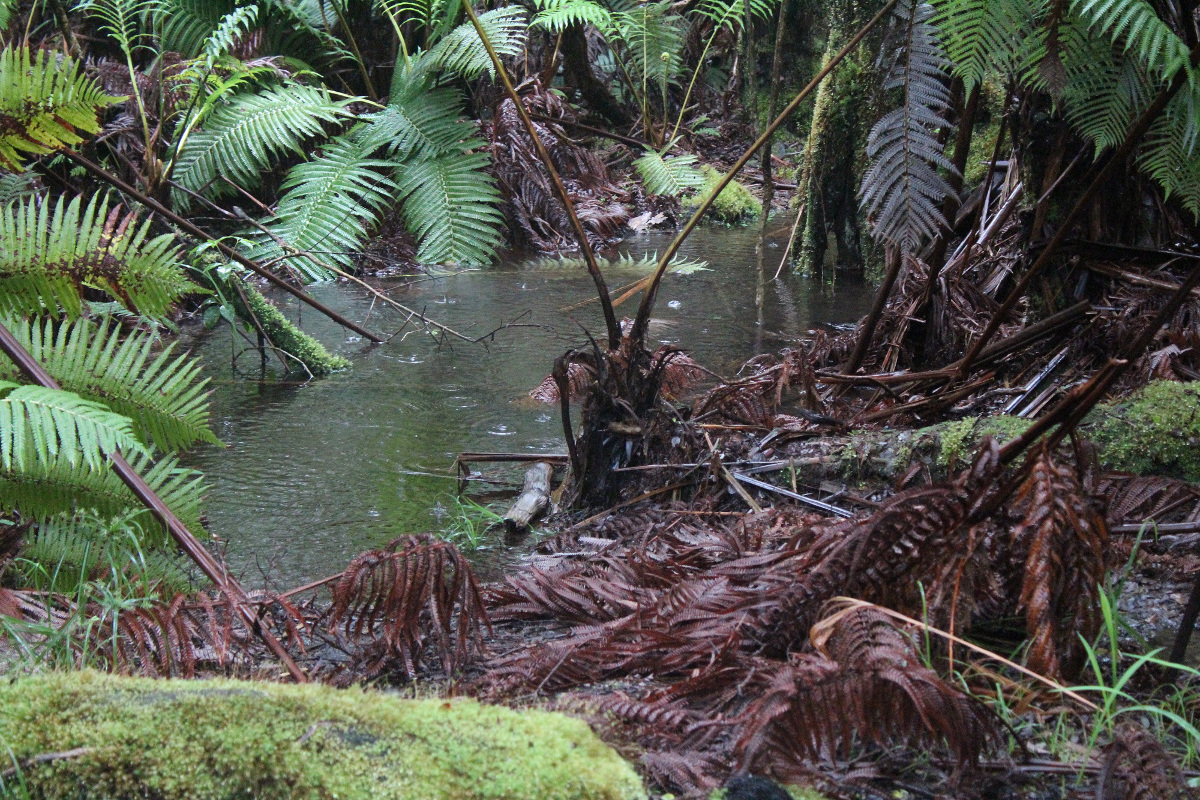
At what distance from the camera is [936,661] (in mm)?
1372

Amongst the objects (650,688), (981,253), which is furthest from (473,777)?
(981,253)

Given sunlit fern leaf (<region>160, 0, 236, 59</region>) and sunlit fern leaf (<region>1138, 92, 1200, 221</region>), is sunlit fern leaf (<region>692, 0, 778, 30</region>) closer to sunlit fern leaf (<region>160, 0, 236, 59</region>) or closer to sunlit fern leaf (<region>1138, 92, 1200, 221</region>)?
sunlit fern leaf (<region>160, 0, 236, 59</region>)

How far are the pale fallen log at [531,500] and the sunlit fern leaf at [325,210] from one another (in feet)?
10.0

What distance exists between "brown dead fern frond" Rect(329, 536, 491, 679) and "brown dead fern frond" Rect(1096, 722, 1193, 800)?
0.98 metres

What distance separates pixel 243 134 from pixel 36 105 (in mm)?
4348

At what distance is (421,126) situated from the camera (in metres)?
6.80

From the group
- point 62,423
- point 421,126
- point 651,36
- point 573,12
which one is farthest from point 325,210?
point 62,423

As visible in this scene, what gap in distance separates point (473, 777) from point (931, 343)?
8.00 ft

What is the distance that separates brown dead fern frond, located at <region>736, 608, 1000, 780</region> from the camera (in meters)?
1.09

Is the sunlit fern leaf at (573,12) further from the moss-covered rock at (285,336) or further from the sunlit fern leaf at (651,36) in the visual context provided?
the moss-covered rock at (285,336)

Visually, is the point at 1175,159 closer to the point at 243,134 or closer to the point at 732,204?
the point at 243,134

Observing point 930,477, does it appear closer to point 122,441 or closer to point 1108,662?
point 1108,662

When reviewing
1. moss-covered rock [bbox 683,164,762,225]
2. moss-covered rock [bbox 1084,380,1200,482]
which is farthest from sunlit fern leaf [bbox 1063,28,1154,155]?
moss-covered rock [bbox 683,164,762,225]

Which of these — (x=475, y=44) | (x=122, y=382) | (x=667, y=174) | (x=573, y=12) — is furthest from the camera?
(x=573, y=12)
